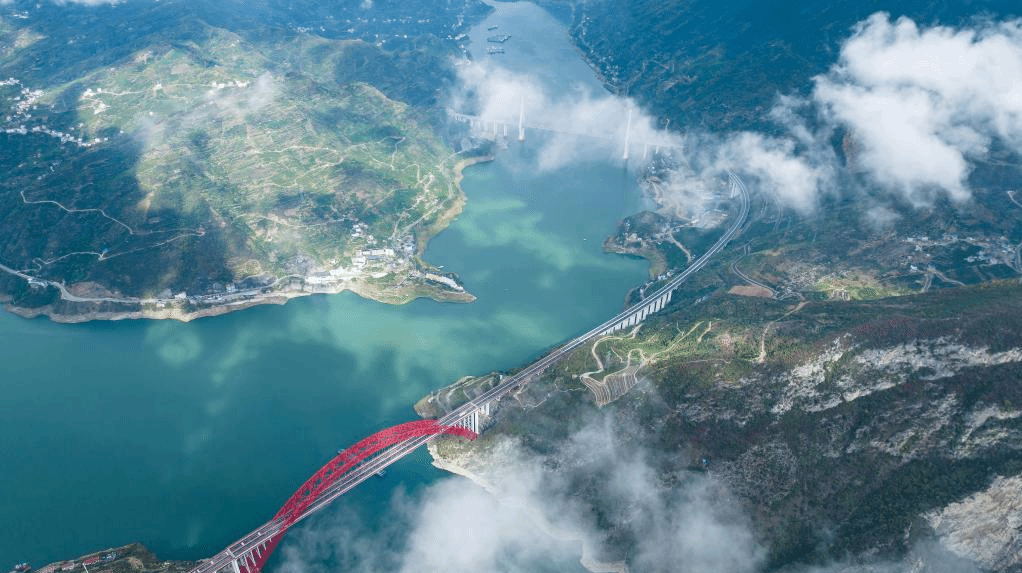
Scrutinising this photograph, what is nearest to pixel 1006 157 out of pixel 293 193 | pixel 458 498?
pixel 458 498

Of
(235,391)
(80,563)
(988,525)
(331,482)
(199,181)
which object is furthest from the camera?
(199,181)

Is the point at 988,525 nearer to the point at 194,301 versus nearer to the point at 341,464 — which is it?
the point at 341,464

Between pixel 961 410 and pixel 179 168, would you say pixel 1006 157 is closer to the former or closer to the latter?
pixel 961 410

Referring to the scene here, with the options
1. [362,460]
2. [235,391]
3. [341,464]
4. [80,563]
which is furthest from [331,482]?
[235,391]

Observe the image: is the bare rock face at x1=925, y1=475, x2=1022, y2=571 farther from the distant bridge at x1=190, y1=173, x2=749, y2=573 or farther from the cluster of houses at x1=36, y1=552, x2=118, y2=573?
the cluster of houses at x1=36, y1=552, x2=118, y2=573

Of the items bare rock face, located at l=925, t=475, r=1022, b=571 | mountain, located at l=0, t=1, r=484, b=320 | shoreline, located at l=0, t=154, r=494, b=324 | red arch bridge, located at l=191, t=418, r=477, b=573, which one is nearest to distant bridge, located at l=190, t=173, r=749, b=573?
red arch bridge, located at l=191, t=418, r=477, b=573

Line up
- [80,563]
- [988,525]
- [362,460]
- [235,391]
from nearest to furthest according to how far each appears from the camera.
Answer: [988,525], [80,563], [362,460], [235,391]

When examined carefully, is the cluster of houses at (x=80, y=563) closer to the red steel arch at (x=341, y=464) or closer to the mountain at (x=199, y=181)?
the red steel arch at (x=341, y=464)
